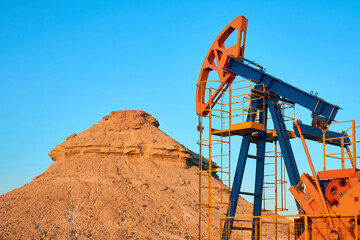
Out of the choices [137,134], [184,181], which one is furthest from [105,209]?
[137,134]

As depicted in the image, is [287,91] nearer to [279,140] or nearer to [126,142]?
[279,140]

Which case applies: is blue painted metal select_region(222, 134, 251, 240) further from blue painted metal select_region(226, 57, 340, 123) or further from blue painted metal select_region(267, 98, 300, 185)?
blue painted metal select_region(226, 57, 340, 123)

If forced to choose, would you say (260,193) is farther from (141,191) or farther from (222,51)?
(141,191)

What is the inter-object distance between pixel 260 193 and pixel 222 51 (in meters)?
5.00

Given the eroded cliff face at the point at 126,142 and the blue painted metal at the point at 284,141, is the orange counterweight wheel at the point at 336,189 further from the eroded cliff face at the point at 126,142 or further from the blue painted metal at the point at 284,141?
the eroded cliff face at the point at 126,142

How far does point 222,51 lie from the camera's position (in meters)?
17.1

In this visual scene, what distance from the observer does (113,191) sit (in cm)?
2859

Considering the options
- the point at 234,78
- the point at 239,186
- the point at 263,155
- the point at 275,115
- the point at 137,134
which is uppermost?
the point at 137,134

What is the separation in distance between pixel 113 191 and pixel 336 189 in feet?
61.7

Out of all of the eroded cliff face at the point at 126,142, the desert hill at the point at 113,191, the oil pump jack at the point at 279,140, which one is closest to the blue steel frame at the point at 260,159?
the oil pump jack at the point at 279,140

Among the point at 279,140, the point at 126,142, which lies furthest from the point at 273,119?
the point at 126,142

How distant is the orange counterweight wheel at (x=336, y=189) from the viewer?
11336mm

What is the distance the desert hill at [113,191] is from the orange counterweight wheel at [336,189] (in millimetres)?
13864

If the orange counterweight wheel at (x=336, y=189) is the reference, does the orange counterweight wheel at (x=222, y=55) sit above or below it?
above
